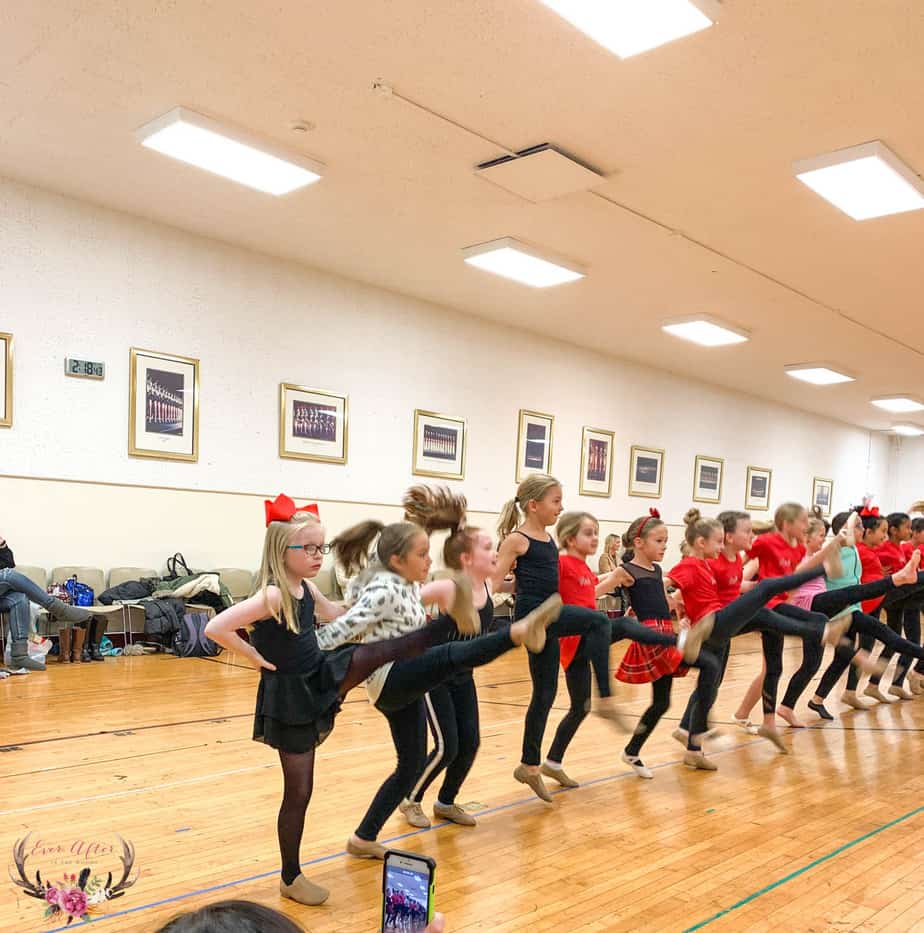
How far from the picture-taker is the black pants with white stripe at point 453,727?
11.8 ft

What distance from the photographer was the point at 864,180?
612cm

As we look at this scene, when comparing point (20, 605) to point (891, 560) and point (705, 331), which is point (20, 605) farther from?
point (705, 331)

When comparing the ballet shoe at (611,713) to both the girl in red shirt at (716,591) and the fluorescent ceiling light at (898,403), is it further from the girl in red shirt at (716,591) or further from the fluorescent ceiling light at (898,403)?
the fluorescent ceiling light at (898,403)

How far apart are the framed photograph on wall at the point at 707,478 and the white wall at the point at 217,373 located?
9.61 feet

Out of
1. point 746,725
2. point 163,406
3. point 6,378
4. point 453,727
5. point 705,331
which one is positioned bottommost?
point 746,725

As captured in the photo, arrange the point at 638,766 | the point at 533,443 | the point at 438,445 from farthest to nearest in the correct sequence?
the point at 533,443
the point at 438,445
the point at 638,766

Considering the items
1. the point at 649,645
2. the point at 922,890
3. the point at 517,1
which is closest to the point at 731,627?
the point at 649,645

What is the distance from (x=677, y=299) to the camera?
31.8ft

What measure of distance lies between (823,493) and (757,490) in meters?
2.41

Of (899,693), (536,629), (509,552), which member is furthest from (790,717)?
(536,629)

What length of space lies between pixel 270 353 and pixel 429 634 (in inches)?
244

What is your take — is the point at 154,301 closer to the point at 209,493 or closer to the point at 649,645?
the point at 209,493

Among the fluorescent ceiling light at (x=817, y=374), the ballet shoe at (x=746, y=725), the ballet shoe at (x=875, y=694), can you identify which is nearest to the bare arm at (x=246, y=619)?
the ballet shoe at (x=746, y=725)

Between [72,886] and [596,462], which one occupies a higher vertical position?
[596,462]
